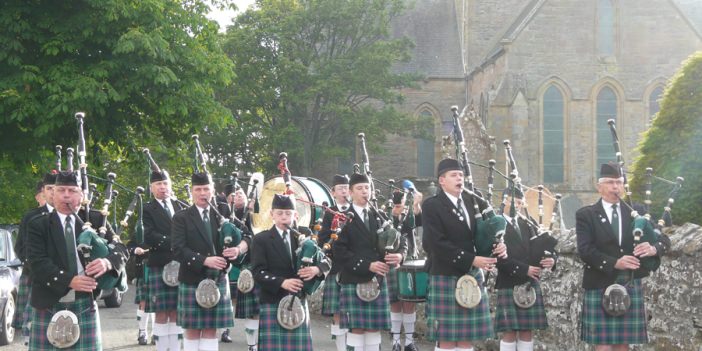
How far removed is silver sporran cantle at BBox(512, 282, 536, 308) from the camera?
840 cm

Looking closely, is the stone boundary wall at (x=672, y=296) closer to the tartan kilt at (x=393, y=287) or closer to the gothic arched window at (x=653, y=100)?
the tartan kilt at (x=393, y=287)

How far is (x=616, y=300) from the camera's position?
7.26m

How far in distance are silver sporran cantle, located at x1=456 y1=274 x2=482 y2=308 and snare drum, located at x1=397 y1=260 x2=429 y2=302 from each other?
7.68ft

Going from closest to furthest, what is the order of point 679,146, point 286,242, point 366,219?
point 286,242 < point 366,219 < point 679,146

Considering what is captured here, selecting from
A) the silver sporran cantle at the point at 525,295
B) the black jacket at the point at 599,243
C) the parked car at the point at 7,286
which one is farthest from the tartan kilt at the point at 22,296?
the black jacket at the point at 599,243

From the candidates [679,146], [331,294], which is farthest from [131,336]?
[679,146]

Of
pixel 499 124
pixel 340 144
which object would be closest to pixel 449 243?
pixel 499 124

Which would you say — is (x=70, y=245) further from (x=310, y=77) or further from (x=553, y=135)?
(x=553, y=135)

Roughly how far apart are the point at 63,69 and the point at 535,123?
22.6 m

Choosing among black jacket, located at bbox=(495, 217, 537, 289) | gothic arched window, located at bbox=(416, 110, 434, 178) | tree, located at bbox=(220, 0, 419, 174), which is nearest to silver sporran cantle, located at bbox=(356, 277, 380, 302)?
black jacket, located at bbox=(495, 217, 537, 289)

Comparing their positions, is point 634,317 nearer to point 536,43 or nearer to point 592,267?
point 592,267

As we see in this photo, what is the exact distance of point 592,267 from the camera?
7430mm

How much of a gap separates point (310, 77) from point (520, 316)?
90.0ft

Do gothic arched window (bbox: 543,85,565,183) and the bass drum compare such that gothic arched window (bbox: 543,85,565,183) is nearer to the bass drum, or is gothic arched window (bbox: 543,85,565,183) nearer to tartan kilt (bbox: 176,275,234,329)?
the bass drum
